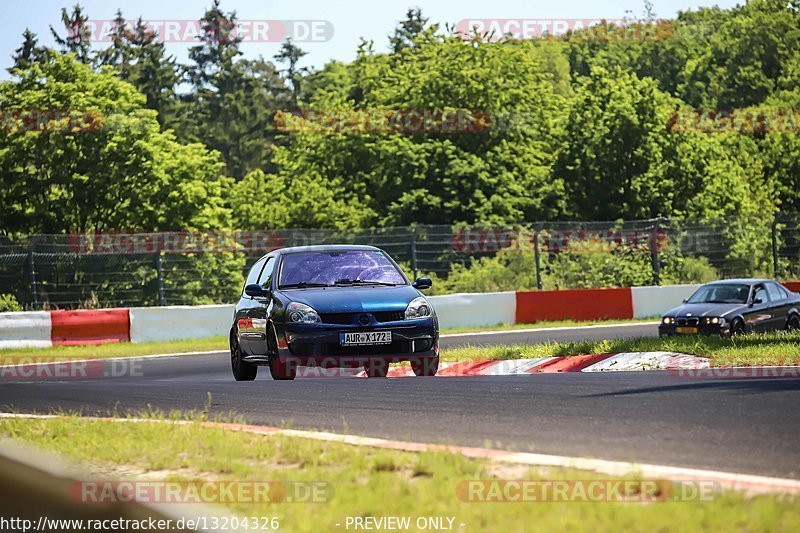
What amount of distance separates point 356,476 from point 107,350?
57.4 ft

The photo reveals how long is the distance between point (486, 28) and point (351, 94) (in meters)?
20.3

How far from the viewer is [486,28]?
55.1 meters

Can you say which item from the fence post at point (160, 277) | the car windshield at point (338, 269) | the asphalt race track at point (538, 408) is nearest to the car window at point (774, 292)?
the asphalt race track at point (538, 408)

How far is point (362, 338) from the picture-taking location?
12461 mm

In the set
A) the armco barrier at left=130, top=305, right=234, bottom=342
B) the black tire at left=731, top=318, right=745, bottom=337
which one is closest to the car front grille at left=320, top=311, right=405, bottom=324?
the black tire at left=731, top=318, right=745, bottom=337

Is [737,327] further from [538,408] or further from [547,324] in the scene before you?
[538,408]

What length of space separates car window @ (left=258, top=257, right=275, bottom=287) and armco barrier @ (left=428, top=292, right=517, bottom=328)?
12671 mm

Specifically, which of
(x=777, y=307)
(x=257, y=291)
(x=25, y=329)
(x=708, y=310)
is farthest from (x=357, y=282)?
(x=25, y=329)

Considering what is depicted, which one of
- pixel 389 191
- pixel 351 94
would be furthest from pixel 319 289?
pixel 351 94

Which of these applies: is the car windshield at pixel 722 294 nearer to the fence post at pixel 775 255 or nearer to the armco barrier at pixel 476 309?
the armco barrier at pixel 476 309

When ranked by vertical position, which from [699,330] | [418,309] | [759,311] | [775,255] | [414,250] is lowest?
[699,330]

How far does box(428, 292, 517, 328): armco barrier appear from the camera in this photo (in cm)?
2708

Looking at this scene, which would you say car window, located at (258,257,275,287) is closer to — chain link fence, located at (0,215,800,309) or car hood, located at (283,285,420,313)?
car hood, located at (283,285,420,313)

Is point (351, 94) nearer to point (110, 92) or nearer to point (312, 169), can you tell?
point (312, 169)
